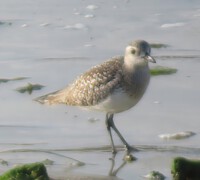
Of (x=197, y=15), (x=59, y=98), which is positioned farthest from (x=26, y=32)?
(x=59, y=98)

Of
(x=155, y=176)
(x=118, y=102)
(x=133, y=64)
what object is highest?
(x=133, y=64)

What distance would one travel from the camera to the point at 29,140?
5.99 m

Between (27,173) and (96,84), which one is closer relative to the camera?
(27,173)

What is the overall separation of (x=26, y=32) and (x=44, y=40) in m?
0.33

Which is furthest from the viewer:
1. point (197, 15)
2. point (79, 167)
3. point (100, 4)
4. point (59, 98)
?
point (100, 4)

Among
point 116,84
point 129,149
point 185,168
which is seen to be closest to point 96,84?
point 116,84

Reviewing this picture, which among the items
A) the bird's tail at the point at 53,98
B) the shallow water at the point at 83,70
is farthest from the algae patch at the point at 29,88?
the bird's tail at the point at 53,98

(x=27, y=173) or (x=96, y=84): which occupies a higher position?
(x=96, y=84)

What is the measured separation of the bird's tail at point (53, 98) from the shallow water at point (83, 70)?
11cm

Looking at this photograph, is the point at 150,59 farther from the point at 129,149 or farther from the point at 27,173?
the point at 27,173

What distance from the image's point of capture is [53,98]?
6.45m

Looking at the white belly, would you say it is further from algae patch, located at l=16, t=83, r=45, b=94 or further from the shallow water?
algae patch, located at l=16, t=83, r=45, b=94

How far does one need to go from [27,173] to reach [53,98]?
156cm

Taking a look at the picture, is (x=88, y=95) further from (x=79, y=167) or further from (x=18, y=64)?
(x=18, y=64)
